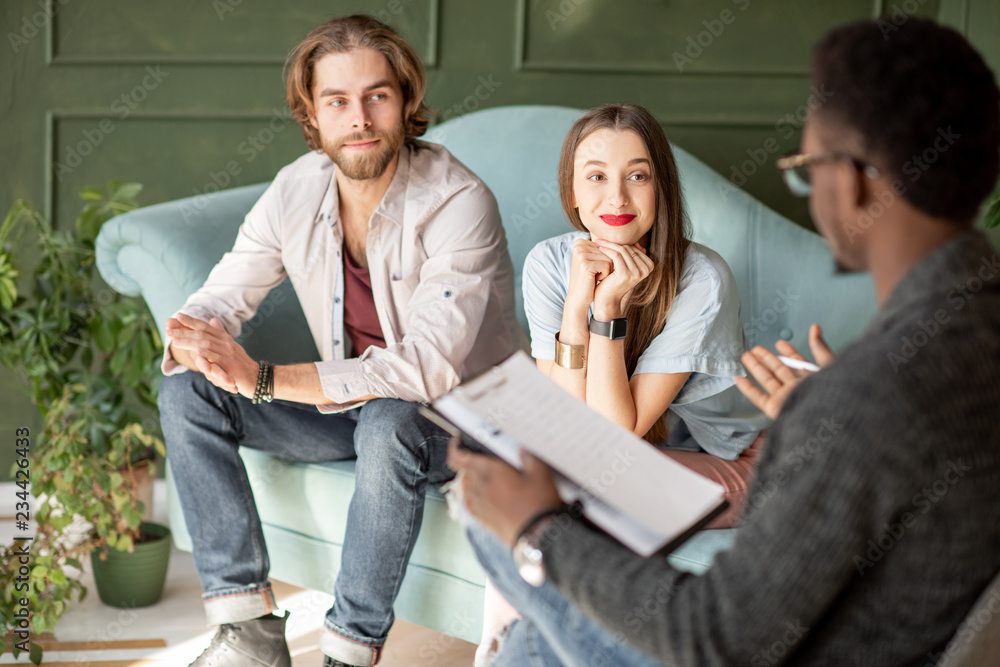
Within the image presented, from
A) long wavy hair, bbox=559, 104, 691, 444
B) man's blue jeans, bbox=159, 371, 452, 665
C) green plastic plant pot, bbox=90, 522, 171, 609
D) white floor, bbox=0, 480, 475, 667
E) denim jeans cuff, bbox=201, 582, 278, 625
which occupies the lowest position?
white floor, bbox=0, 480, 475, 667

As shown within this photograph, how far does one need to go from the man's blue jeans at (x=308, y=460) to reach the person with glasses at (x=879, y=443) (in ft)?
2.47

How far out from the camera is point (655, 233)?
→ 1.60 meters

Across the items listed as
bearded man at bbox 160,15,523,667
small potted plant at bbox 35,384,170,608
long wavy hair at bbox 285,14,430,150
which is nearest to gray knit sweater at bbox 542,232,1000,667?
bearded man at bbox 160,15,523,667

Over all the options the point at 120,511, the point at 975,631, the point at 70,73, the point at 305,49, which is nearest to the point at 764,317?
the point at 305,49

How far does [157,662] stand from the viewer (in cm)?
182

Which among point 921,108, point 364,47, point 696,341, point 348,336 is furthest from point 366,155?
point 921,108

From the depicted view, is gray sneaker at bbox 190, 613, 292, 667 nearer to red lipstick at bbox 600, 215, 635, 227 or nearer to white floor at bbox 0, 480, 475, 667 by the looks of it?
white floor at bbox 0, 480, 475, 667

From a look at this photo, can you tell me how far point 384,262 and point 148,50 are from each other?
1183 mm

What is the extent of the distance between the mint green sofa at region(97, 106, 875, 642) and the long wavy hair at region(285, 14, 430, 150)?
331 millimetres

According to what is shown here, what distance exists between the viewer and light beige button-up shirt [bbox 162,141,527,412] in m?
1.69

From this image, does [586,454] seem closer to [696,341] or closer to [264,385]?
[696,341]

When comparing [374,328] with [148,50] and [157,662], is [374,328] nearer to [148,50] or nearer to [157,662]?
[157,662]

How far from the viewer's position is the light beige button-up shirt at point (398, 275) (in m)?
1.69

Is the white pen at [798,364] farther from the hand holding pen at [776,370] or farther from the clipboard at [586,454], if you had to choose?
the clipboard at [586,454]
